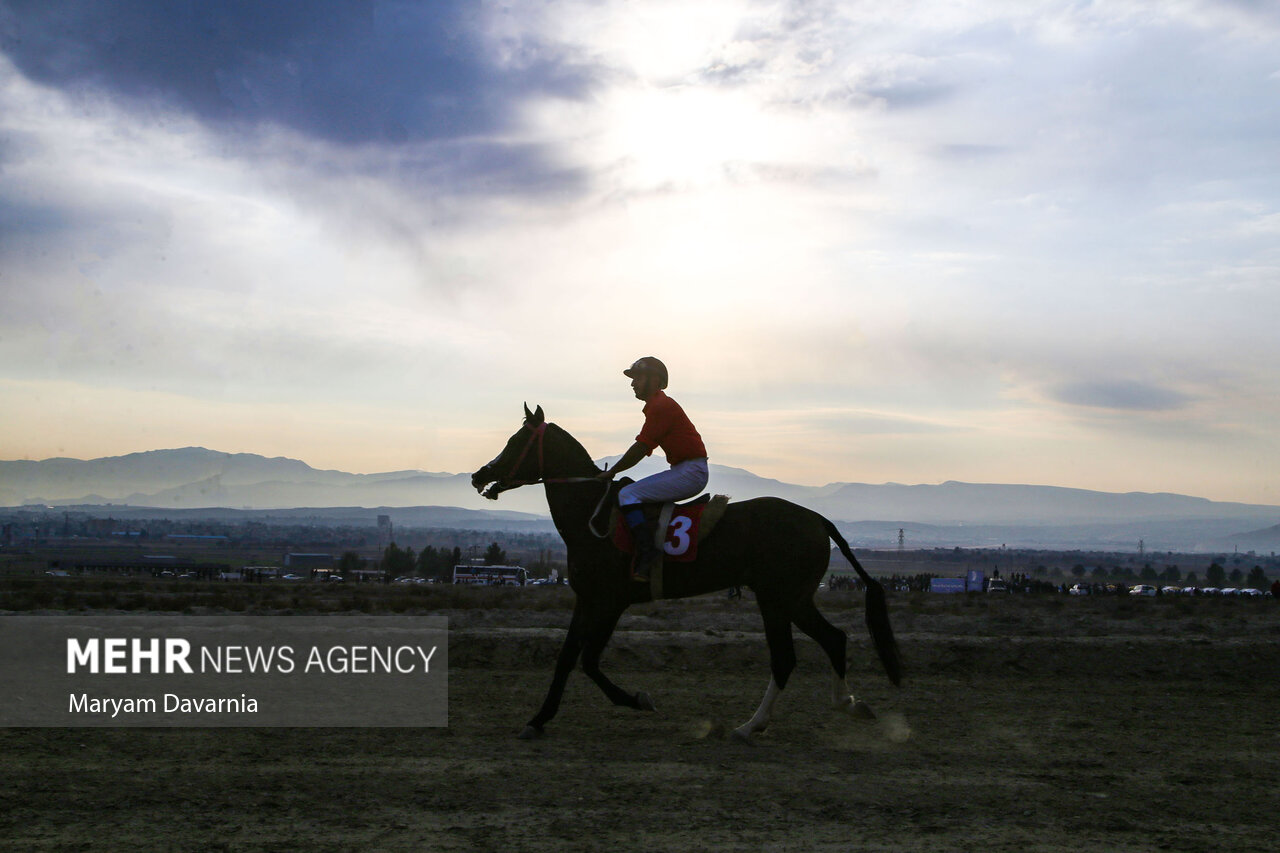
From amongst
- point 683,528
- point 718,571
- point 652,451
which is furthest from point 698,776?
point 652,451

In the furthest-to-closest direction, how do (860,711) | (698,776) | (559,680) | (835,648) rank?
(860,711)
(835,648)
(559,680)
(698,776)

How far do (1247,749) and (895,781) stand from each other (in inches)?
160

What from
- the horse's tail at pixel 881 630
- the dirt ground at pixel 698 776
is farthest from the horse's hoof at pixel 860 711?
the horse's tail at pixel 881 630

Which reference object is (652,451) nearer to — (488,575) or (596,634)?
(596,634)

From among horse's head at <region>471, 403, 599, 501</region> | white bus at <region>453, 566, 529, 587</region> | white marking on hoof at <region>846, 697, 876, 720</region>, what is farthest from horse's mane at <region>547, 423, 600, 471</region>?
white bus at <region>453, 566, 529, 587</region>

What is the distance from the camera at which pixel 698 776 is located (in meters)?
7.91

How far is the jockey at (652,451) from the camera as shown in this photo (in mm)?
9758

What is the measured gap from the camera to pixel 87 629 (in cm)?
1912

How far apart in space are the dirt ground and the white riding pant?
7.61 ft

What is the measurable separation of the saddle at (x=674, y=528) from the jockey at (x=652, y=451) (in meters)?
0.08

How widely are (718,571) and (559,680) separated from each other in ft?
6.25

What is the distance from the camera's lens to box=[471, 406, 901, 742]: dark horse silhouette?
9.90 m

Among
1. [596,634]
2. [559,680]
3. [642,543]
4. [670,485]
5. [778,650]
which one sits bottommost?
[559,680]

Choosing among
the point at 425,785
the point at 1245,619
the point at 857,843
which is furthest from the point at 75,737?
the point at 1245,619
